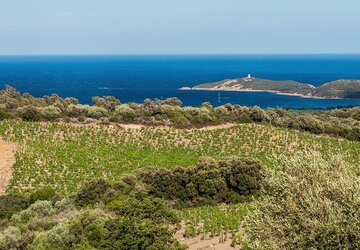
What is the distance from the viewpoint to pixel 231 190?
29219 mm

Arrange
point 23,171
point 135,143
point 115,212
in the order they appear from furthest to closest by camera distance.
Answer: point 135,143, point 23,171, point 115,212

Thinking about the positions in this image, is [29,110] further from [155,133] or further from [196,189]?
[196,189]

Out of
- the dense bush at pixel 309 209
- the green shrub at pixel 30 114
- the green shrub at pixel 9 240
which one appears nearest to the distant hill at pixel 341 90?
the green shrub at pixel 30 114

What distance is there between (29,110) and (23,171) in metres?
19.7

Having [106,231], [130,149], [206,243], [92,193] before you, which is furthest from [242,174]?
[130,149]

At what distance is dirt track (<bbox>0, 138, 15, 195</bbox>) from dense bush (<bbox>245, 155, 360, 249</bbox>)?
22.8 meters

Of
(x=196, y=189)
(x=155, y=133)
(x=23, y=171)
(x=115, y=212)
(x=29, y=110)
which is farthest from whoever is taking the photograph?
(x=29, y=110)

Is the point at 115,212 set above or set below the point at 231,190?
above

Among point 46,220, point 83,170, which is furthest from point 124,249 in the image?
point 83,170

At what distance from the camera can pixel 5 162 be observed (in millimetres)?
36781

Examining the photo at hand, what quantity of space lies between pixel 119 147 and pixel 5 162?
1112 centimetres

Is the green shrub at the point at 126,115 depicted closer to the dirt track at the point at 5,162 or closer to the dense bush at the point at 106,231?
the dirt track at the point at 5,162

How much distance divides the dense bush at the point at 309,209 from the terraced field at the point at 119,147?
56.9ft

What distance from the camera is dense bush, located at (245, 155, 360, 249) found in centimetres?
1224
